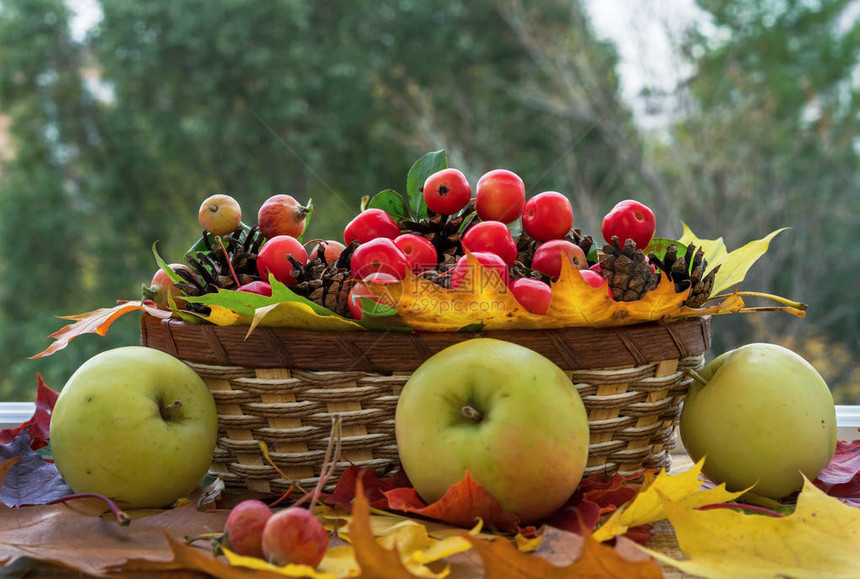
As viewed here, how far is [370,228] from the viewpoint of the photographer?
2.16 feet

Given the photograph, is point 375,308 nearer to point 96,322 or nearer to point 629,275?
point 629,275

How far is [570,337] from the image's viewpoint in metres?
0.54

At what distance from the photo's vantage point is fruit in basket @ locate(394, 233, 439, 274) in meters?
0.61

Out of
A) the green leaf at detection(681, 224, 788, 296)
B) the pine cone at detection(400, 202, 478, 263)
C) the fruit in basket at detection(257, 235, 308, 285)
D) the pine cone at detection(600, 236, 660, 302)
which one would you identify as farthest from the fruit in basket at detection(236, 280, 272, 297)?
the green leaf at detection(681, 224, 788, 296)

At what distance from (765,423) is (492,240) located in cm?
24

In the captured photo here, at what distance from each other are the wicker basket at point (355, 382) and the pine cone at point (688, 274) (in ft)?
0.08

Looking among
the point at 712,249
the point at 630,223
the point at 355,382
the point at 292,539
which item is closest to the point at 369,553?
the point at 292,539

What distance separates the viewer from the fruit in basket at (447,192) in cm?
67

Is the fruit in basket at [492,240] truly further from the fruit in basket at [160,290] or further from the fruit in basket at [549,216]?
the fruit in basket at [160,290]

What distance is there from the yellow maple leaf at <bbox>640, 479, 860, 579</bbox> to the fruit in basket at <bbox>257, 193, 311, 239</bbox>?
41 centimetres

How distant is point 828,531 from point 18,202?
3554 millimetres

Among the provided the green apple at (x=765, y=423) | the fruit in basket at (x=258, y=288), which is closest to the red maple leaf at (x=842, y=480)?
the green apple at (x=765, y=423)

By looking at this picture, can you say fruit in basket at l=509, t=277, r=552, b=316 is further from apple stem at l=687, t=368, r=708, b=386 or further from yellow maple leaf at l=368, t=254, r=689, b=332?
apple stem at l=687, t=368, r=708, b=386

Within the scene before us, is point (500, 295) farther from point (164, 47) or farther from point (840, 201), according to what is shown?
point (164, 47)
